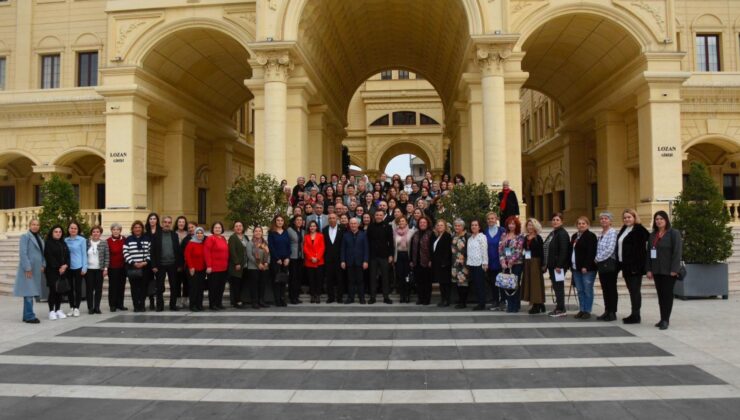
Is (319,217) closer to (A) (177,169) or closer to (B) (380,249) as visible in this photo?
(B) (380,249)

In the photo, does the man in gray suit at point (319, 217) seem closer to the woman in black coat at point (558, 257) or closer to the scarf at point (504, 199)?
the scarf at point (504, 199)

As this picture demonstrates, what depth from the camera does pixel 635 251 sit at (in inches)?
370

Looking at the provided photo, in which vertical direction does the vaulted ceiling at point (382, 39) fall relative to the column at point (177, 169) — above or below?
above

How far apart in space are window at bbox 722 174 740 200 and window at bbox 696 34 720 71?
534cm

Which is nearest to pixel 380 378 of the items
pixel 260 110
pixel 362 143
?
pixel 260 110

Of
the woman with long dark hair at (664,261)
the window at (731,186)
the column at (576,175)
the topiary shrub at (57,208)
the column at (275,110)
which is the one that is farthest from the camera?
the column at (576,175)

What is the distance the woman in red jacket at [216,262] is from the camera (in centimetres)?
1105

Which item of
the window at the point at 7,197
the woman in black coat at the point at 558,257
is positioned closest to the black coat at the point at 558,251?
the woman in black coat at the point at 558,257

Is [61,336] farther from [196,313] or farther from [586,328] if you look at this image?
[586,328]

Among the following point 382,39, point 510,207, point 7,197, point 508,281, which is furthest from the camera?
point 7,197

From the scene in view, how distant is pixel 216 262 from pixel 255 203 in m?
2.64

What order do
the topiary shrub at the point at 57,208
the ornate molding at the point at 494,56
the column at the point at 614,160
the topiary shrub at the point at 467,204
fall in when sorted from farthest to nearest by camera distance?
the column at the point at 614,160 < the ornate molding at the point at 494,56 < the topiary shrub at the point at 57,208 < the topiary shrub at the point at 467,204

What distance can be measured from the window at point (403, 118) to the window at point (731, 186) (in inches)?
1110

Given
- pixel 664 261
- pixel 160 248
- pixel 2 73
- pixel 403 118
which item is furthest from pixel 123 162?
pixel 403 118
